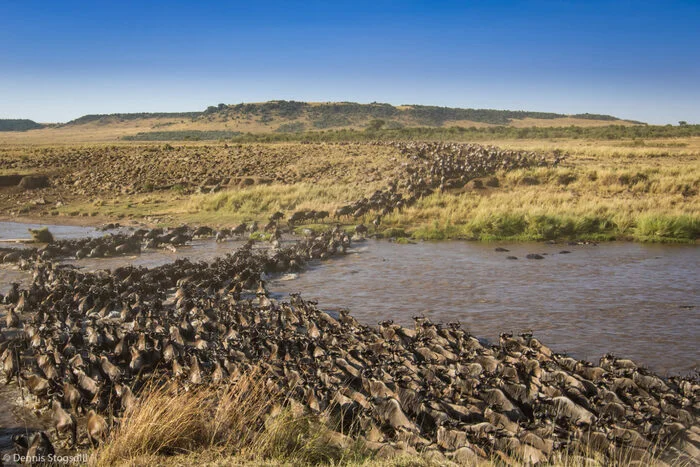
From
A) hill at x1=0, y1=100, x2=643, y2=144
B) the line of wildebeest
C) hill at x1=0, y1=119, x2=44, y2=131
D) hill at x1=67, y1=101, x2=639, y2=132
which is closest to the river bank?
the line of wildebeest

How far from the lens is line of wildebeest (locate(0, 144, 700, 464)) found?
20.4 feet

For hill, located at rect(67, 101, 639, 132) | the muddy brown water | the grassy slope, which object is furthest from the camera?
hill, located at rect(67, 101, 639, 132)

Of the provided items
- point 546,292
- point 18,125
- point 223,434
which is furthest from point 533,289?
point 18,125

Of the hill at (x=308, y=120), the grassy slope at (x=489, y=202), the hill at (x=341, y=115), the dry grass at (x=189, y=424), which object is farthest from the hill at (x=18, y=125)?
the dry grass at (x=189, y=424)

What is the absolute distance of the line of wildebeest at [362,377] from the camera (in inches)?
245

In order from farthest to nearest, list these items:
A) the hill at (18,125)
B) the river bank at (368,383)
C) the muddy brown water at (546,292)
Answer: the hill at (18,125) < the muddy brown water at (546,292) < the river bank at (368,383)

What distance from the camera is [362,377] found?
297 inches

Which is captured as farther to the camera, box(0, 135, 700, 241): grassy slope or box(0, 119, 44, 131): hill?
box(0, 119, 44, 131): hill

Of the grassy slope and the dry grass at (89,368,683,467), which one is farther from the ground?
the grassy slope

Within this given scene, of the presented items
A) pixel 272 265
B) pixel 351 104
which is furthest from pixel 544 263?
pixel 351 104

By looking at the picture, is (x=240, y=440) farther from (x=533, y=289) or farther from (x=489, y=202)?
(x=489, y=202)

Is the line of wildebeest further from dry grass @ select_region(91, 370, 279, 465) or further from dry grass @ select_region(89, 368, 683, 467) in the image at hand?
dry grass @ select_region(91, 370, 279, 465)

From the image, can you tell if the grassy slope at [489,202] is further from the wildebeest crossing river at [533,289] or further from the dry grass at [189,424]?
the dry grass at [189,424]

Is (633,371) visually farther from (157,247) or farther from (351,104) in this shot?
(351,104)
